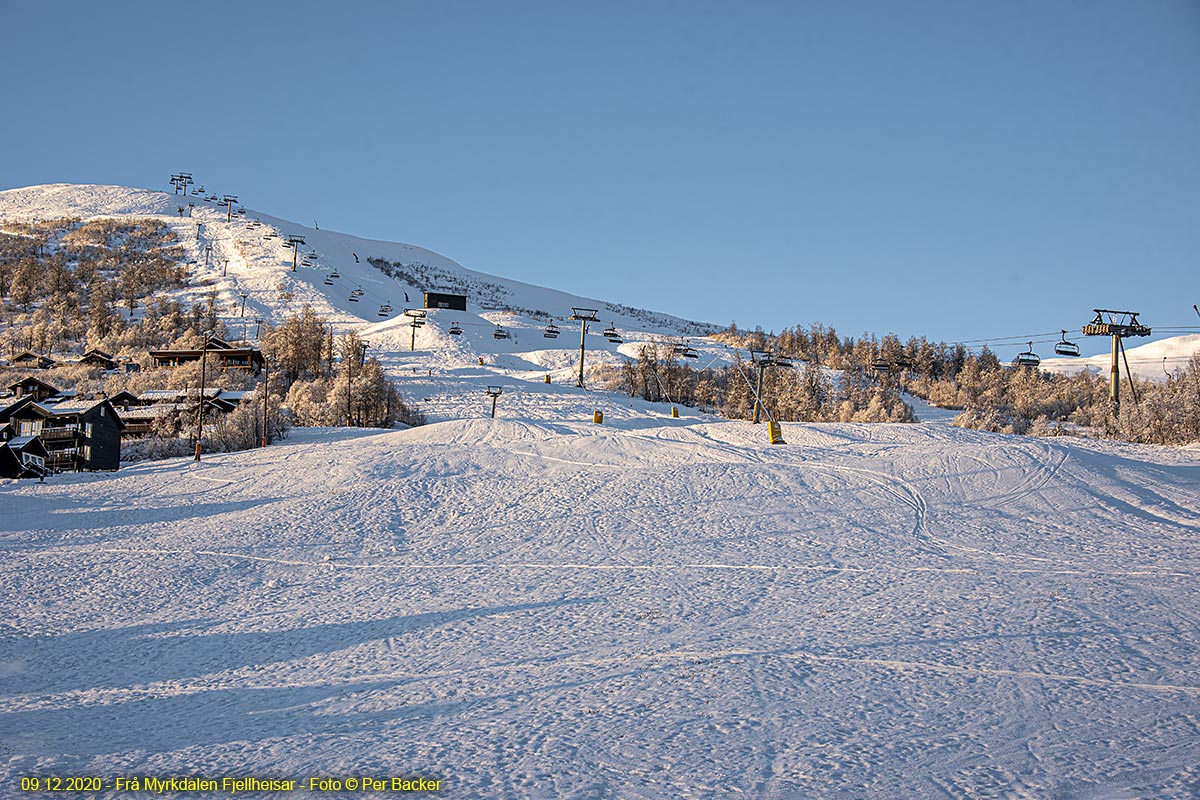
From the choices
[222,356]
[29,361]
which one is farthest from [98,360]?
[222,356]

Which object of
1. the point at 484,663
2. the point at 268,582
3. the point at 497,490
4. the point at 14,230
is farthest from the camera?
the point at 14,230

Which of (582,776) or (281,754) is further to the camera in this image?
(281,754)

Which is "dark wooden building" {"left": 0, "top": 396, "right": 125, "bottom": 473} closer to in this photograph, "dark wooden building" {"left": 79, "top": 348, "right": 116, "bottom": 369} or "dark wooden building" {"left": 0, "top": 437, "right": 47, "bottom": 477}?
"dark wooden building" {"left": 0, "top": 437, "right": 47, "bottom": 477}

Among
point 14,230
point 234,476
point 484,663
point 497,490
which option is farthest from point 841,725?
point 14,230

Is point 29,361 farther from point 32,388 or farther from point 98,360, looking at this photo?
point 32,388

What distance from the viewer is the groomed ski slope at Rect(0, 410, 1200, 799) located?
7.28m

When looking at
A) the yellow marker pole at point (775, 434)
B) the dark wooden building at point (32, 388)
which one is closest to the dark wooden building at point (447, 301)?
the dark wooden building at point (32, 388)

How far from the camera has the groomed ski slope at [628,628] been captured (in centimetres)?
728

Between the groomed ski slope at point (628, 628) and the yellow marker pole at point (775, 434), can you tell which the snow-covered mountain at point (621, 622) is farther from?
the yellow marker pole at point (775, 434)

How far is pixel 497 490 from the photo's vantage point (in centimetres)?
2281

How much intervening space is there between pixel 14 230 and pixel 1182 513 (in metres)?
181

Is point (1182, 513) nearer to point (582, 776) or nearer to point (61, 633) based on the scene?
point (582, 776)

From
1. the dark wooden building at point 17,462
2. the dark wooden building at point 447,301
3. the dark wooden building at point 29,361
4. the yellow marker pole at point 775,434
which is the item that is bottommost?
the dark wooden building at point 17,462

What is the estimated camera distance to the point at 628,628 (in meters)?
11.6
